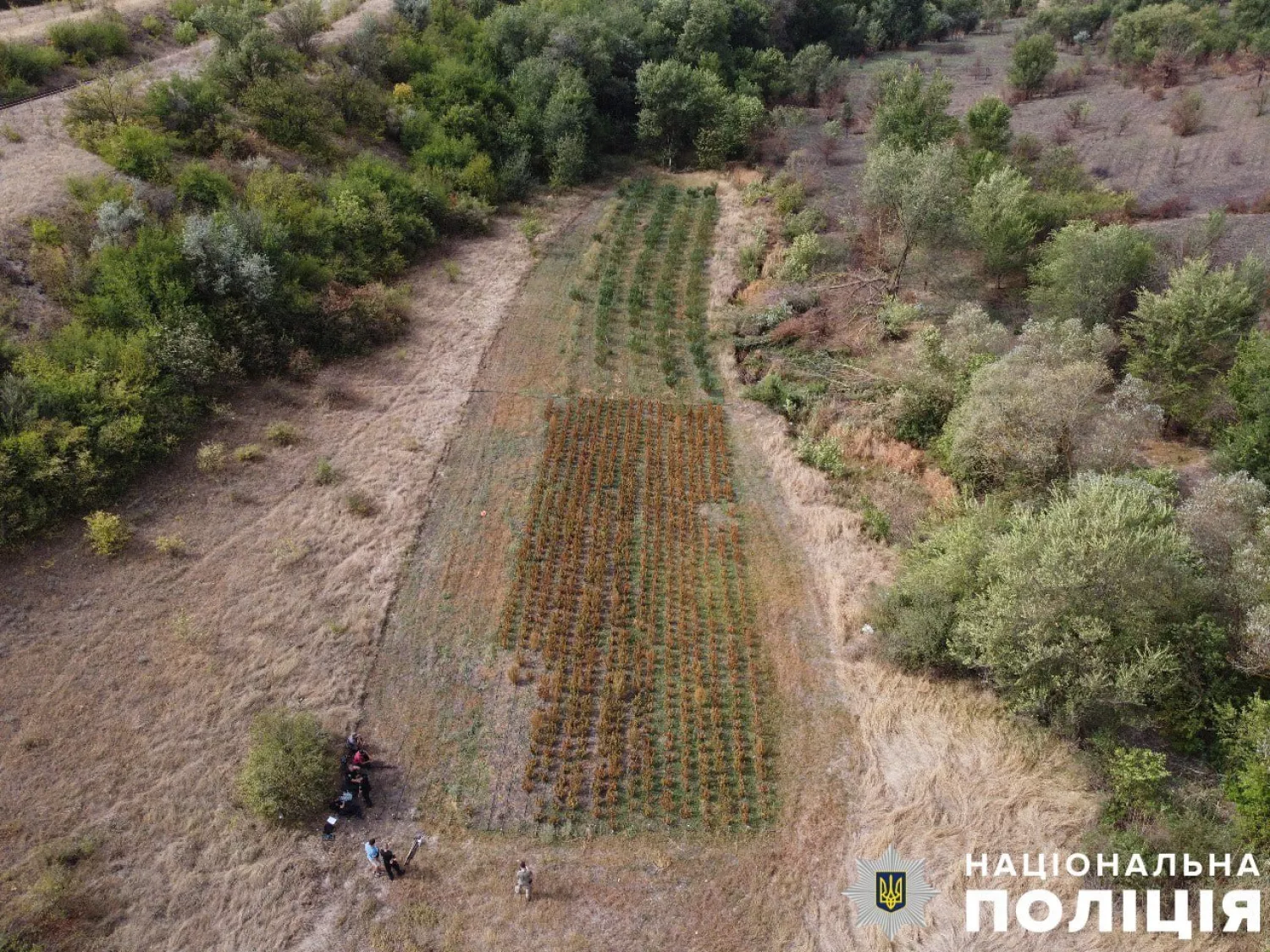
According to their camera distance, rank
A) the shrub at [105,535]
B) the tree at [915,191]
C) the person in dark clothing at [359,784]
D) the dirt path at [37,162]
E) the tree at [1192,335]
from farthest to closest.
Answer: the tree at [915,191] → the dirt path at [37,162] → the tree at [1192,335] → the shrub at [105,535] → the person in dark clothing at [359,784]

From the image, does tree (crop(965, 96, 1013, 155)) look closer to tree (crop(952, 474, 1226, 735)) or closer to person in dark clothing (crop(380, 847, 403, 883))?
tree (crop(952, 474, 1226, 735))

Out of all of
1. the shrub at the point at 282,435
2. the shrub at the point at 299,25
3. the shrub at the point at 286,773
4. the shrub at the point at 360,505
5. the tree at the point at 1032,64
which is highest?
the shrub at the point at 299,25

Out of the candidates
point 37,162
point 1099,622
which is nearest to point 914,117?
point 1099,622

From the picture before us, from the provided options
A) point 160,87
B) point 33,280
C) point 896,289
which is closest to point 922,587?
point 896,289

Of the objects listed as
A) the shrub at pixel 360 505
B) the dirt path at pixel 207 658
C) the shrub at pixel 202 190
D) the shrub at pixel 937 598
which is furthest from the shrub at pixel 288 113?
the shrub at pixel 937 598

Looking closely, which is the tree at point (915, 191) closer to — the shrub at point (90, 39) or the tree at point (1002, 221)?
the tree at point (1002, 221)

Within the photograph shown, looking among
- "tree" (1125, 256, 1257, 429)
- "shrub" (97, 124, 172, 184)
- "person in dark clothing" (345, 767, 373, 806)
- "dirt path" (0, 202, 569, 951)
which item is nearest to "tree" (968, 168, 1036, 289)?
"tree" (1125, 256, 1257, 429)

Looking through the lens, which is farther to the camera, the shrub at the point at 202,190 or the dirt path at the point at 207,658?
the shrub at the point at 202,190
